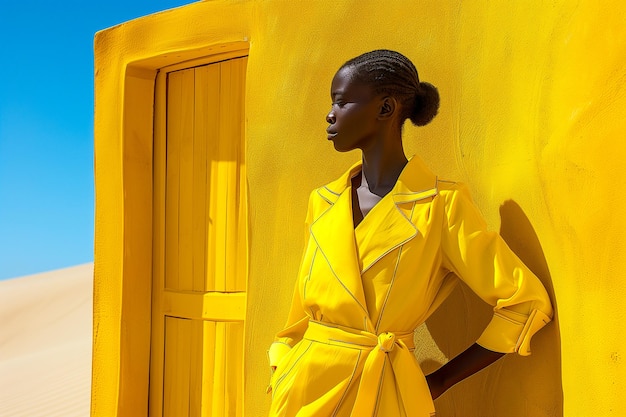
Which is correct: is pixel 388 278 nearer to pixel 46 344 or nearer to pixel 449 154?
pixel 449 154

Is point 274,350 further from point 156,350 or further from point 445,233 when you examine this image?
point 156,350

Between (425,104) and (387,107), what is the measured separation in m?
0.20

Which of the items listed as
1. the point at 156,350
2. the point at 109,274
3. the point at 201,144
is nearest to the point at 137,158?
the point at 201,144

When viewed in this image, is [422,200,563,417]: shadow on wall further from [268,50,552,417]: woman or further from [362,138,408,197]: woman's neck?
[362,138,408,197]: woman's neck

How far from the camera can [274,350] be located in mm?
3164

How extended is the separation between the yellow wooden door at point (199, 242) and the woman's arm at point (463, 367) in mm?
2152

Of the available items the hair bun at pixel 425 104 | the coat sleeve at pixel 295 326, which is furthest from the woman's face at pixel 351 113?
the coat sleeve at pixel 295 326

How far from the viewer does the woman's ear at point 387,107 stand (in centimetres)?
282

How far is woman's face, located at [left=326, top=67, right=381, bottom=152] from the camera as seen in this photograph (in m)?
2.81

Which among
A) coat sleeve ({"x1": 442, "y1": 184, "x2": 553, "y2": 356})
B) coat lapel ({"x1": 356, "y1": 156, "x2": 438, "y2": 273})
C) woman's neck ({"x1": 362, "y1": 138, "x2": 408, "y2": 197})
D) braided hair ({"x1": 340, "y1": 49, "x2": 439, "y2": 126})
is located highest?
braided hair ({"x1": 340, "y1": 49, "x2": 439, "y2": 126})

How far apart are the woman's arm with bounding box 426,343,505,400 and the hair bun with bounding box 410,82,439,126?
862 millimetres

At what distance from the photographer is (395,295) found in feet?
8.85

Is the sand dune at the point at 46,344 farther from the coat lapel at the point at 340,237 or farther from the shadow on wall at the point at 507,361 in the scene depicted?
the coat lapel at the point at 340,237

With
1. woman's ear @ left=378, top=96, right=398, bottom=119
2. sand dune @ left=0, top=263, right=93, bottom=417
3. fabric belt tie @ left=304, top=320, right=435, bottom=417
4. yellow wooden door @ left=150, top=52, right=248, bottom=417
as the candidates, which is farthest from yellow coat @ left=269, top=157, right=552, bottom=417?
sand dune @ left=0, top=263, right=93, bottom=417
